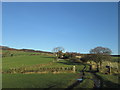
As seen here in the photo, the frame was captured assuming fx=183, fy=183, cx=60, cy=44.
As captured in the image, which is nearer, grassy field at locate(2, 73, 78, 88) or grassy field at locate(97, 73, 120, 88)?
grassy field at locate(2, 73, 78, 88)

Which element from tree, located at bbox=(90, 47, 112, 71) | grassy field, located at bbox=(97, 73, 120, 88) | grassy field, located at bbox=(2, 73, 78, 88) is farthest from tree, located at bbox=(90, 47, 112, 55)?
grassy field, located at bbox=(2, 73, 78, 88)

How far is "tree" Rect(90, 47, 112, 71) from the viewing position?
47334mm

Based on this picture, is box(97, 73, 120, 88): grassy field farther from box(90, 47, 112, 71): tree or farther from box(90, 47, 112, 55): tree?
box(90, 47, 112, 55): tree

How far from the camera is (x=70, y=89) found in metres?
15.5

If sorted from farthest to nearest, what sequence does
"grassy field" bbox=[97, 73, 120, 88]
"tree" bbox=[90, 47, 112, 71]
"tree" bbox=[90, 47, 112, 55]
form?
"tree" bbox=[90, 47, 112, 55]
"tree" bbox=[90, 47, 112, 71]
"grassy field" bbox=[97, 73, 120, 88]

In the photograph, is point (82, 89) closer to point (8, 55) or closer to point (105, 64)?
point (105, 64)

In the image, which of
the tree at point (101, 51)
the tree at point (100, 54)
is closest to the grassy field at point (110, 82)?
the tree at point (100, 54)

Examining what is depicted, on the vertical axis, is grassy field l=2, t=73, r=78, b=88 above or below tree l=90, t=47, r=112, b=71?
below

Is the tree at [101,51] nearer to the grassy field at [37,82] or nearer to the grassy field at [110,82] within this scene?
the grassy field at [110,82]

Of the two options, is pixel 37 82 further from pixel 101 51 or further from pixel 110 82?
pixel 101 51

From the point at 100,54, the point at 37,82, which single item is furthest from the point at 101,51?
the point at 37,82

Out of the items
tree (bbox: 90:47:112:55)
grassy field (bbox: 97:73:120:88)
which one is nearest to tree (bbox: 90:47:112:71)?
tree (bbox: 90:47:112:55)

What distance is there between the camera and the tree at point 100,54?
1864 inches

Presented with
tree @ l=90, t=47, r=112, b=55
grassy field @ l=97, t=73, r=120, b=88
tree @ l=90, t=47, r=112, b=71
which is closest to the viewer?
grassy field @ l=97, t=73, r=120, b=88
